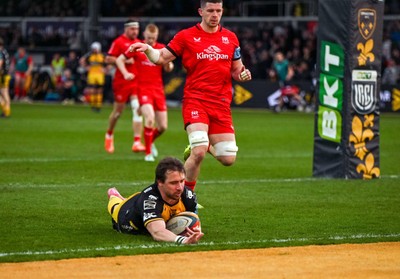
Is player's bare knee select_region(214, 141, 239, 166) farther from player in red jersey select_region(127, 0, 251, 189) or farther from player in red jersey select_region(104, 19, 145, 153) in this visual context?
player in red jersey select_region(104, 19, 145, 153)

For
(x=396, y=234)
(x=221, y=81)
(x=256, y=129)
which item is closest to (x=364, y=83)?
(x=221, y=81)

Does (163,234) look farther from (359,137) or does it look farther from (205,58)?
(359,137)

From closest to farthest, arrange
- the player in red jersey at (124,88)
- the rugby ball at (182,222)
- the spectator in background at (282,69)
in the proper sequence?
the rugby ball at (182,222)
the player in red jersey at (124,88)
the spectator in background at (282,69)

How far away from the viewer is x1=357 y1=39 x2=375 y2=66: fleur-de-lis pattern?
16.3 metres

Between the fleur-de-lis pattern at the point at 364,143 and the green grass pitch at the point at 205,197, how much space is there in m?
0.26

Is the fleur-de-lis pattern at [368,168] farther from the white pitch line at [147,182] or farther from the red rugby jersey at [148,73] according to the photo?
the red rugby jersey at [148,73]

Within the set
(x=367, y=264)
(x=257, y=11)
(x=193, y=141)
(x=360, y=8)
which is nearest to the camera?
(x=367, y=264)

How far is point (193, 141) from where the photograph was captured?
11758 millimetres

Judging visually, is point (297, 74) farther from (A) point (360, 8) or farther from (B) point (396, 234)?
(B) point (396, 234)

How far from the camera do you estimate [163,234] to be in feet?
32.0

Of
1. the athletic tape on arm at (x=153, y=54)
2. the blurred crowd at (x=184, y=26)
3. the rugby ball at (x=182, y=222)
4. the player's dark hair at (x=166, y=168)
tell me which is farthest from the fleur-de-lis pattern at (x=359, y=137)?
the blurred crowd at (x=184, y=26)

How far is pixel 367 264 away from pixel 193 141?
11.5 feet

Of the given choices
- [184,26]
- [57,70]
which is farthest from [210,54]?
[184,26]

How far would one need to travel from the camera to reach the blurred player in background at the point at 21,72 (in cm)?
4375
